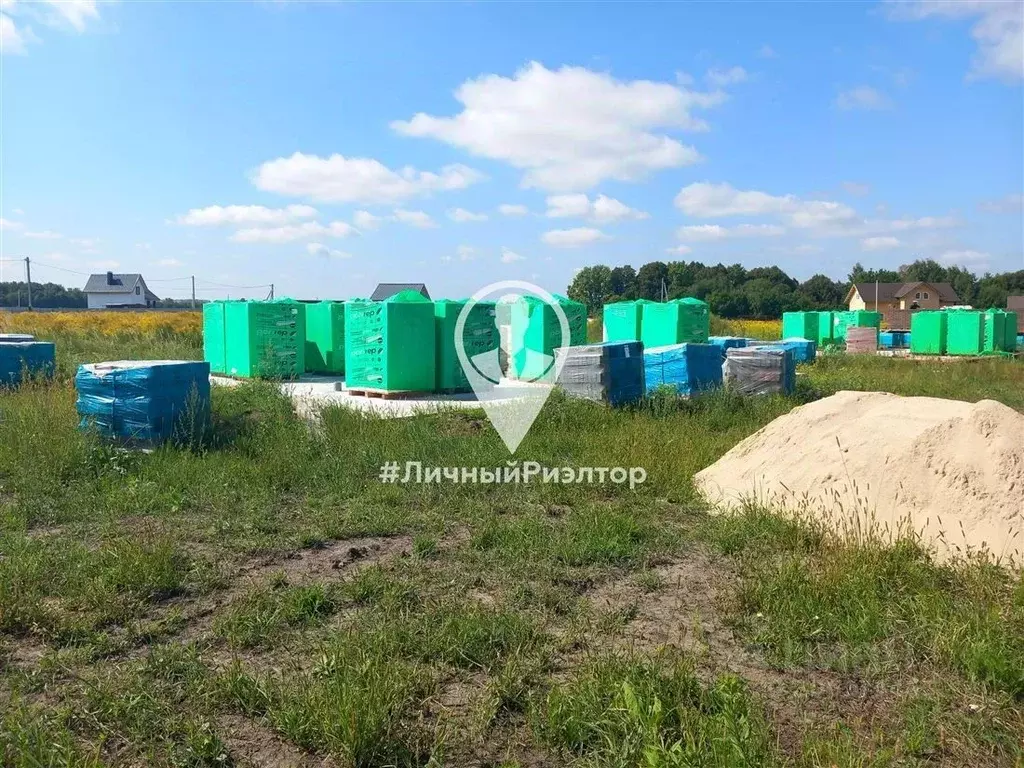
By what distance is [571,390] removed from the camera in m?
10.5

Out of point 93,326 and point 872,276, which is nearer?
point 93,326

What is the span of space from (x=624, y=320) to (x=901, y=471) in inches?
603

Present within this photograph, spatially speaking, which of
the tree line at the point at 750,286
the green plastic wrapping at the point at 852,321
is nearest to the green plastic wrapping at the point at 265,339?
the green plastic wrapping at the point at 852,321

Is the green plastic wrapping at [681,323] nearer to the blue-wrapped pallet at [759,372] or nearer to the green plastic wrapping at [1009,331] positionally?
the blue-wrapped pallet at [759,372]

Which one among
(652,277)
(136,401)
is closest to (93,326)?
(136,401)

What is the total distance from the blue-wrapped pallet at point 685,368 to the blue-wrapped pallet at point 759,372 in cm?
23

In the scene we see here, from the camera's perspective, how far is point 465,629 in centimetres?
366

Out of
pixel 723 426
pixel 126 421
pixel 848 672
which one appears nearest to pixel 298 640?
pixel 848 672

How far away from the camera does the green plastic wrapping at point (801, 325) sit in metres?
33.1

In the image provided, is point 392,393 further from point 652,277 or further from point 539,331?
point 652,277

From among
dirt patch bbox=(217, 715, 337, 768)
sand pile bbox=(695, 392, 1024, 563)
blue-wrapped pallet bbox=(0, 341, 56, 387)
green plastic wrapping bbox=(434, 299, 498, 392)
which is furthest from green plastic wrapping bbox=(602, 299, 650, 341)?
dirt patch bbox=(217, 715, 337, 768)

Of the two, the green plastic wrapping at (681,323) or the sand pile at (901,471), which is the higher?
the green plastic wrapping at (681,323)

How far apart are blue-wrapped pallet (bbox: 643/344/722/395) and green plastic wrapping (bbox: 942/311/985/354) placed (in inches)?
923

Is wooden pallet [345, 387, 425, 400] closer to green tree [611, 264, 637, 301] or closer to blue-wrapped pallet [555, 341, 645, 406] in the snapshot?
blue-wrapped pallet [555, 341, 645, 406]
